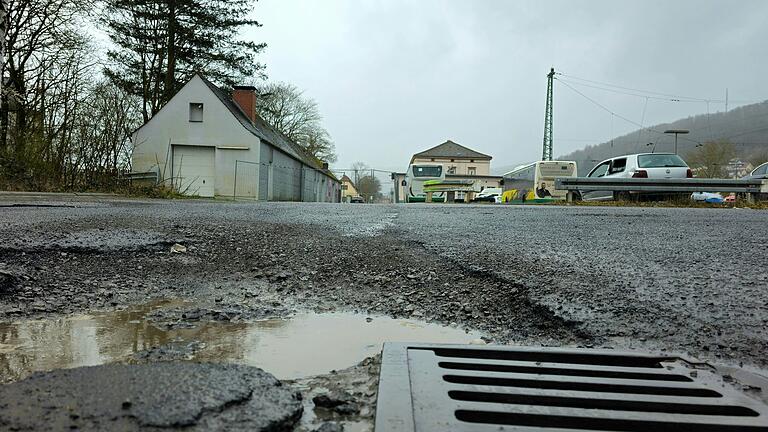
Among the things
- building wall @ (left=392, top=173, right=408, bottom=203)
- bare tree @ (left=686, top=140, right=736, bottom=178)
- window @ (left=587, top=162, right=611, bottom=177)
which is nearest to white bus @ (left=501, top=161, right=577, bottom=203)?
window @ (left=587, top=162, right=611, bottom=177)

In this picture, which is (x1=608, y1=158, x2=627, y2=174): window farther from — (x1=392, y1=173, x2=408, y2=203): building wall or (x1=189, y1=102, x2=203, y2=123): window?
(x1=189, y1=102, x2=203, y2=123): window

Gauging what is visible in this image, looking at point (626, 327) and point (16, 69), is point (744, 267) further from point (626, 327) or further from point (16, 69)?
point (16, 69)

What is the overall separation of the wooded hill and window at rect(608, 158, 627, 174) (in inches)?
518

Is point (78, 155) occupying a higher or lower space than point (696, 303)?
higher

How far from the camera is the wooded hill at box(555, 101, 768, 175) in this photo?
30420 millimetres

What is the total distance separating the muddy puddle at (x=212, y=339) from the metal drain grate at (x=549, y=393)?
0.31m

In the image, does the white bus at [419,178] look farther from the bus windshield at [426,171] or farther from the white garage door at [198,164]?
the white garage door at [198,164]

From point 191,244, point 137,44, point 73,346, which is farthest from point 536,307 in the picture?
point 137,44

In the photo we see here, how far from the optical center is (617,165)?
16672 mm

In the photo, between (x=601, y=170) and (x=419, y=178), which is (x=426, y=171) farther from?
(x=601, y=170)

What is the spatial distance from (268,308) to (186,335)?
52 cm

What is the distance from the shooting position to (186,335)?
2045 mm

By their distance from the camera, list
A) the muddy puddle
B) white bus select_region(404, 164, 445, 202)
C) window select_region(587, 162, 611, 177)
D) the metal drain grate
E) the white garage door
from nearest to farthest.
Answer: the metal drain grate → the muddy puddle → window select_region(587, 162, 611, 177) → the white garage door → white bus select_region(404, 164, 445, 202)

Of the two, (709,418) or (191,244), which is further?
(191,244)
